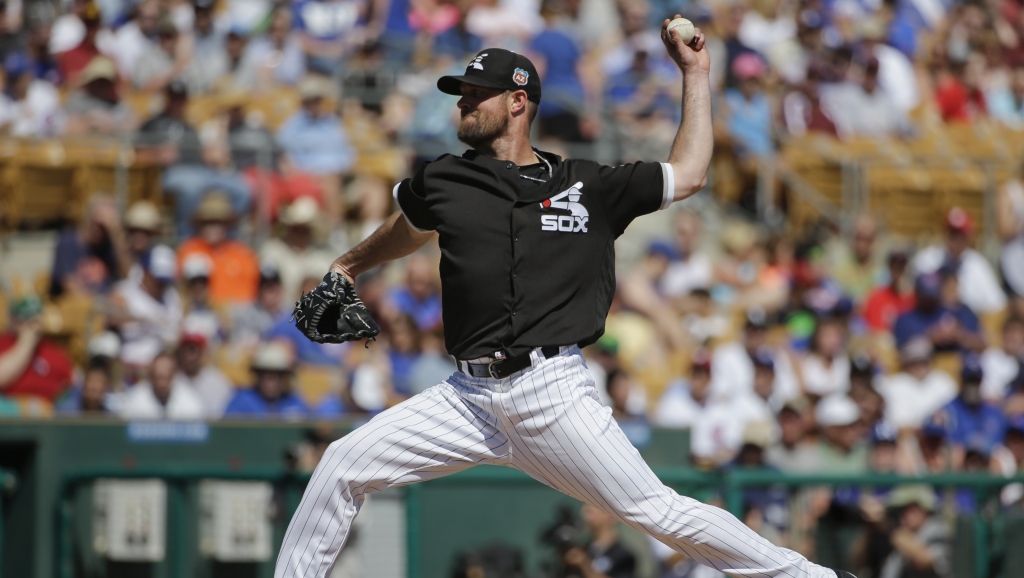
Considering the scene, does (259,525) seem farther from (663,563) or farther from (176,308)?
(176,308)

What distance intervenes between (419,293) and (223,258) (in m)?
1.36

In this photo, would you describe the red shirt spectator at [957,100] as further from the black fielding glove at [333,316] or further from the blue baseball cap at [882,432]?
the black fielding glove at [333,316]

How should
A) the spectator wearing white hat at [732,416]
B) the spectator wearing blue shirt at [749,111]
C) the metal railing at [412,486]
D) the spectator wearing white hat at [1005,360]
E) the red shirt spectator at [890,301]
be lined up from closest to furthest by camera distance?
the metal railing at [412,486] → the spectator wearing white hat at [732,416] → the spectator wearing white hat at [1005,360] → the red shirt spectator at [890,301] → the spectator wearing blue shirt at [749,111]

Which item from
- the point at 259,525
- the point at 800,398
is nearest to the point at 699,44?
the point at 259,525

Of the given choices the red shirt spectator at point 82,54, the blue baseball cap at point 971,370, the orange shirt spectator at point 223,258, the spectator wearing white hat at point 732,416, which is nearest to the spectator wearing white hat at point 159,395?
the orange shirt spectator at point 223,258

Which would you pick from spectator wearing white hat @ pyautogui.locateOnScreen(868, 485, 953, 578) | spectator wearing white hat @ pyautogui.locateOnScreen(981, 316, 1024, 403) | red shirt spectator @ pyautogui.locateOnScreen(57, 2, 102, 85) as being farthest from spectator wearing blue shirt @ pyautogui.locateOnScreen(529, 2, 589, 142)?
spectator wearing white hat @ pyautogui.locateOnScreen(868, 485, 953, 578)

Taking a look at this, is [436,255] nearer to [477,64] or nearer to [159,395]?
[159,395]

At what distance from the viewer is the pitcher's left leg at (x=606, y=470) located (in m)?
4.21

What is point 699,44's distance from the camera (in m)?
4.32

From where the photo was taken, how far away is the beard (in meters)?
4.30

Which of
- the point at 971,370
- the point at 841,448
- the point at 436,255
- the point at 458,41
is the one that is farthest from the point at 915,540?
the point at 458,41

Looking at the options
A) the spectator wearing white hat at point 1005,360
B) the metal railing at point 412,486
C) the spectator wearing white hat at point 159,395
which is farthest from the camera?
the spectator wearing white hat at point 1005,360

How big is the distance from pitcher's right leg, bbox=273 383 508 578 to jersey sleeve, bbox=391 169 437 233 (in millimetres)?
532

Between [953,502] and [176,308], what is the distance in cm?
497
